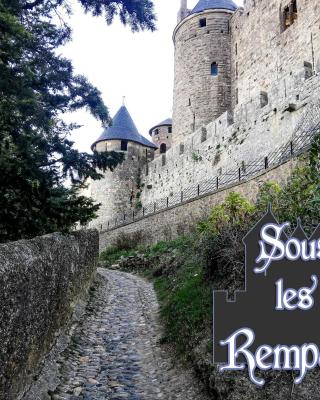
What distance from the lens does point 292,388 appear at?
341 cm

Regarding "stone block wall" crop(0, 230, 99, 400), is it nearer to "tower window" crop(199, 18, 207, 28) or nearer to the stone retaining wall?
the stone retaining wall

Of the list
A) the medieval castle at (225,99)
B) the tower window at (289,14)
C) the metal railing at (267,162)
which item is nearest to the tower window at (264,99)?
the medieval castle at (225,99)

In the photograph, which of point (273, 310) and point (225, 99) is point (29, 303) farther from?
point (225, 99)

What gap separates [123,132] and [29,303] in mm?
26063

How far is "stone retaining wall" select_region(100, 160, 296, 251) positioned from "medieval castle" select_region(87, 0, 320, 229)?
307 cm

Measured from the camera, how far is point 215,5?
2594cm

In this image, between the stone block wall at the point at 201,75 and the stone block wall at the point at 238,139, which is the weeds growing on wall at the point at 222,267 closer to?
the stone block wall at the point at 238,139

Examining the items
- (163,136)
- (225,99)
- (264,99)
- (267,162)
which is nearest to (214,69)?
(225,99)

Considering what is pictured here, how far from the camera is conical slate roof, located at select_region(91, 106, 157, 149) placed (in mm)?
29297

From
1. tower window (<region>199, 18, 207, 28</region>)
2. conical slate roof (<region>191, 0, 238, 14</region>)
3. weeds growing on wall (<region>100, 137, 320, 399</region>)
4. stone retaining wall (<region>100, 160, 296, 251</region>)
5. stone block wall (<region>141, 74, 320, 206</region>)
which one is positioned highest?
conical slate roof (<region>191, 0, 238, 14</region>)

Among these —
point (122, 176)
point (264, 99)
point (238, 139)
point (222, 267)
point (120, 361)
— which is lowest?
point (120, 361)

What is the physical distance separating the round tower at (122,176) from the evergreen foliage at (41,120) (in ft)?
59.2

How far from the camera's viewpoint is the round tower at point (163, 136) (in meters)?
41.0

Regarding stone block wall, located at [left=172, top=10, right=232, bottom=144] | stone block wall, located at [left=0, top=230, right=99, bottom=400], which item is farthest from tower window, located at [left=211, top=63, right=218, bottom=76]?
stone block wall, located at [left=0, top=230, right=99, bottom=400]
